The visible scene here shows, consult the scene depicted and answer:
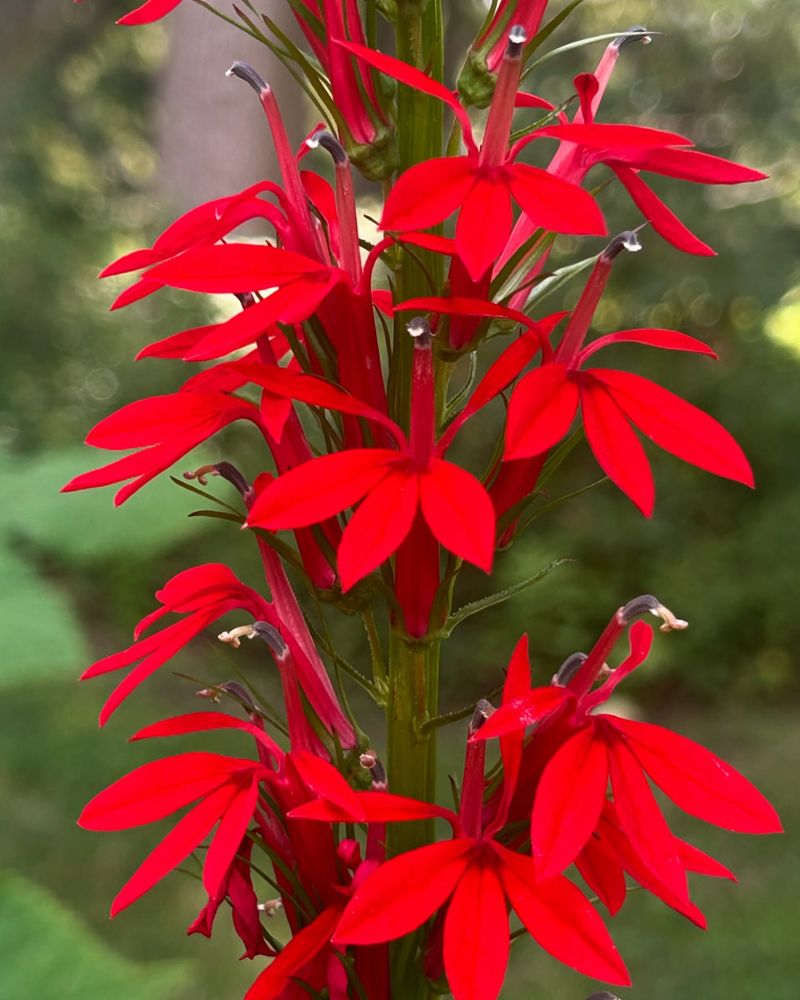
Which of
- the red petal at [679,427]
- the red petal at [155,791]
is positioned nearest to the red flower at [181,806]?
the red petal at [155,791]

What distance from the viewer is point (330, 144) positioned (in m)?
0.72

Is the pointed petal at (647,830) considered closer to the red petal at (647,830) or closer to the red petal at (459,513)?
the red petal at (647,830)

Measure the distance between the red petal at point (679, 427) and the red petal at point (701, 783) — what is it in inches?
6.2

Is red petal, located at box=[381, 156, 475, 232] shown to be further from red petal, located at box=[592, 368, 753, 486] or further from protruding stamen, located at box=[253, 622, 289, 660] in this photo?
protruding stamen, located at box=[253, 622, 289, 660]

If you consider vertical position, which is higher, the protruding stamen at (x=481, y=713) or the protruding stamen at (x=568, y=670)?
the protruding stamen at (x=481, y=713)

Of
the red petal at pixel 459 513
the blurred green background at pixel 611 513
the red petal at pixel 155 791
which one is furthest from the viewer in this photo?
the blurred green background at pixel 611 513

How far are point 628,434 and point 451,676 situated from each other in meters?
3.72

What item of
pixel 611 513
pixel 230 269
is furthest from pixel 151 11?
pixel 611 513

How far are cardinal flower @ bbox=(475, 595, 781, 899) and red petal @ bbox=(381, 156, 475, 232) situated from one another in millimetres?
289

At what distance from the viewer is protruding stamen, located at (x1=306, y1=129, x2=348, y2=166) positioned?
0.72 m

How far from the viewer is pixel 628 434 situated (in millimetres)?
615

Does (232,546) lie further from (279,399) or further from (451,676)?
(279,399)

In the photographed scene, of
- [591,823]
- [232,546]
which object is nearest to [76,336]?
[232,546]

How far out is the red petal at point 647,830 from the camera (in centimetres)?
60
